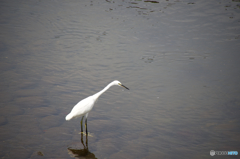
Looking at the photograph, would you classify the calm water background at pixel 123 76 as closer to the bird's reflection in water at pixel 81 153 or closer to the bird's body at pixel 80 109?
the bird's reflection in water at pixel 81 153

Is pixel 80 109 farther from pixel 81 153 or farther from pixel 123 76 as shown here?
pixel 123 76

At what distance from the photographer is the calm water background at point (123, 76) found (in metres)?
5.62

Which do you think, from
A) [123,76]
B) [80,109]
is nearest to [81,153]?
[80,109]

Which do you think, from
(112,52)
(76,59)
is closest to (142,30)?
(112,52)

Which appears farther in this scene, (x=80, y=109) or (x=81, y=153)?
(x=80, y=109)

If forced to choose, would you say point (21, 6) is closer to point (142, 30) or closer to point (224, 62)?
point (142, 30)

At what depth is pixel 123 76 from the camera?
9148 mm

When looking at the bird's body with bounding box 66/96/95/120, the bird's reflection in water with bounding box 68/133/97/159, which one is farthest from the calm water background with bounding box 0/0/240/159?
the bird's body with bounding box 66/96/95/120

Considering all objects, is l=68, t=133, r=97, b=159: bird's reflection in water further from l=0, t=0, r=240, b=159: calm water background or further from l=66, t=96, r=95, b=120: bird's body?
l=66, t=96, r=95, b=120: bird's body

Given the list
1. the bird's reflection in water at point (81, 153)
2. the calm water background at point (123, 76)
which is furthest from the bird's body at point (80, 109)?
the bird's reflection in water at point (81, 153)

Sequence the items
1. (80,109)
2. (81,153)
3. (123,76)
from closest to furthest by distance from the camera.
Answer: (81,153)
(80,109)
(123,76)

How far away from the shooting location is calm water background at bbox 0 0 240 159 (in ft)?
18.5

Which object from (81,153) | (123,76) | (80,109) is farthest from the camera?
(123,76)

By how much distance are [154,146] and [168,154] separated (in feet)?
1.32
